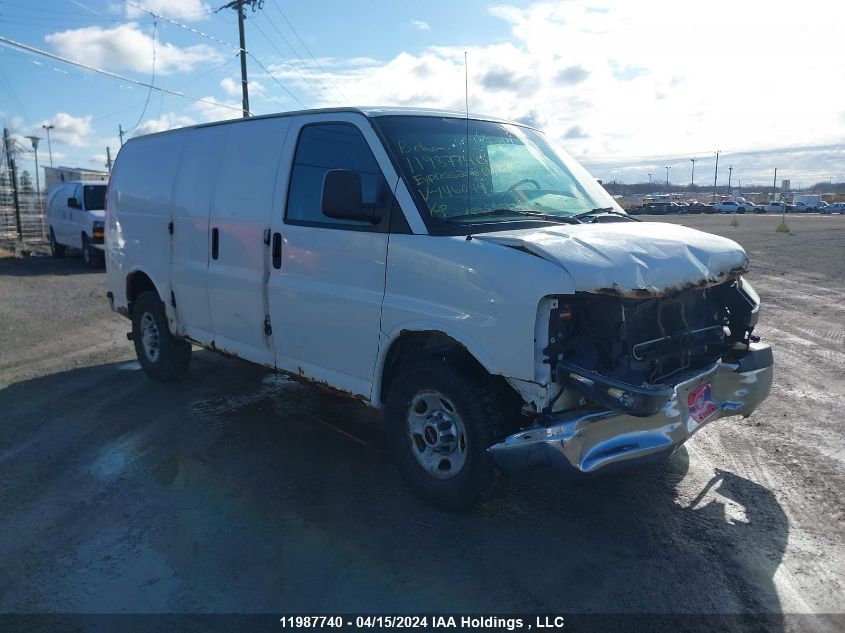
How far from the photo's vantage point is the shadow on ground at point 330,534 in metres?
3.23

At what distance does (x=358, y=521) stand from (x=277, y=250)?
2.02 m

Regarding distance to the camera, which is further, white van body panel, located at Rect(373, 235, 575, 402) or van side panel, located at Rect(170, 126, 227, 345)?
van side panel, located at Rect(170, 126, 227, 345)

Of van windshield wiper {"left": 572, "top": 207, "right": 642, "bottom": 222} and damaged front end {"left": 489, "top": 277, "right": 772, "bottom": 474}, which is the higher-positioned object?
van windshield wiper {"left": 572, "top": 207, "right": 642, "bottom": 222}

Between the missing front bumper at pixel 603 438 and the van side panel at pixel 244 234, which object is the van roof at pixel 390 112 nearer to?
the van side panel at pixel 244 234

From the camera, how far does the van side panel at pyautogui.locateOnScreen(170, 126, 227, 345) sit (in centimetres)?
569

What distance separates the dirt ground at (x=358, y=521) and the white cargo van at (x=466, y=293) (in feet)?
1.46

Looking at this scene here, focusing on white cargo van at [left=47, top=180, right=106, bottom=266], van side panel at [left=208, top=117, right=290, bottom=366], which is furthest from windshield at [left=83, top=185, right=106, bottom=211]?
van side panel at [left=208, top=117, right=290, bottom=366]

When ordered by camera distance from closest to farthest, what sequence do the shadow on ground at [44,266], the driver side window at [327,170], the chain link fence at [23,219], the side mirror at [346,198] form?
the side mirror at [346,198], the driver side window at [327,170], the shadow on ground at [44,266], the chain link fence at [23,219]

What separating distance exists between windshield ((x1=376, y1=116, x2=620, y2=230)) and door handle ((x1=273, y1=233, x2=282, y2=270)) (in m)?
1.13

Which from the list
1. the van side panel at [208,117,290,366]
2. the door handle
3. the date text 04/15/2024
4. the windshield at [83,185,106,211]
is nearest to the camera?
the date text 04/15/2024

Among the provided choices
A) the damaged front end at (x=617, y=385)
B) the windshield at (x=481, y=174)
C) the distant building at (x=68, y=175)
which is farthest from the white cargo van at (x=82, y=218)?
the damaged front end at (x=617, y=385)

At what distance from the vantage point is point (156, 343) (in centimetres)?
685

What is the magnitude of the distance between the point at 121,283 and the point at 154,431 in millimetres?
2283

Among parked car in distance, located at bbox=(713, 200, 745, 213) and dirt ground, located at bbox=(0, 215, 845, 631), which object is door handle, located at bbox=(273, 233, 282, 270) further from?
parked car in distance, located at bbox=(713, 200, 745, 213)
